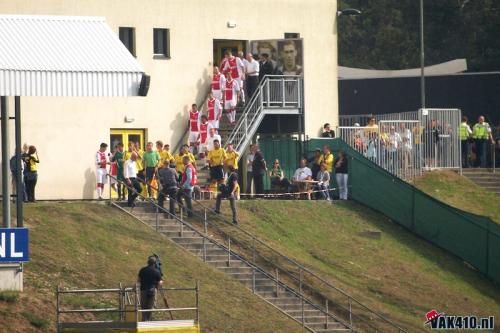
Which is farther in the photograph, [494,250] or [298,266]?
[494,250]

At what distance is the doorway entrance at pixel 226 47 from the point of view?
2148 inches

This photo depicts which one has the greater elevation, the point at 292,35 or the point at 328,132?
the point at 292,35

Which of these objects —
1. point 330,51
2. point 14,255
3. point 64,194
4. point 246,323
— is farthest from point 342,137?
point 14,255

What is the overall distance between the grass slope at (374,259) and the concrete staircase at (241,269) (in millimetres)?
2308

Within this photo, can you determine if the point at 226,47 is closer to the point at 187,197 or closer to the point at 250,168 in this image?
the point at 250,168

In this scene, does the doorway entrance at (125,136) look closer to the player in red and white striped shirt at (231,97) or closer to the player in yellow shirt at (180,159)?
the player in red and white striped shirt at (231,97)

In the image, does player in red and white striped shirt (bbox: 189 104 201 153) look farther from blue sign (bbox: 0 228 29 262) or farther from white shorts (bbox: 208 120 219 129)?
blue sign (bbox: 0 228 29 262)

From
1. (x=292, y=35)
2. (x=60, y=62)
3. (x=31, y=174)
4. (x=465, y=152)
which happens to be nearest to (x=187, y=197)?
(x=31, y=174)

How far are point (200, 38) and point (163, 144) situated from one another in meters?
3.95

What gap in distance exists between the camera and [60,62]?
122 ft

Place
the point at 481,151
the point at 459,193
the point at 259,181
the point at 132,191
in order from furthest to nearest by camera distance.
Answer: the point at 481,151, the point at 459,193, the point at 259,181, the point at 132,191

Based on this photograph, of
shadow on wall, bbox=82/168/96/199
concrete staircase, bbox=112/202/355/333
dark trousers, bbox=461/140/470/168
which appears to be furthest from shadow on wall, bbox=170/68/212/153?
dark trousers, bbox=461/140/470/168

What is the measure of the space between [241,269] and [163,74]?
1043 centimetres

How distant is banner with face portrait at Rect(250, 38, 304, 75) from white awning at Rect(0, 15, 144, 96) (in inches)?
592
